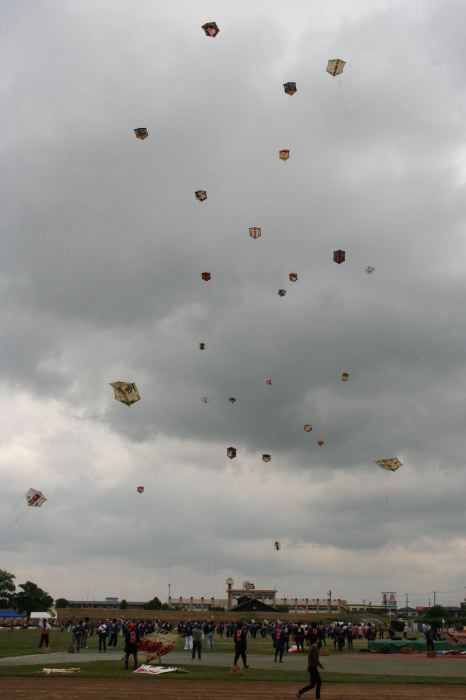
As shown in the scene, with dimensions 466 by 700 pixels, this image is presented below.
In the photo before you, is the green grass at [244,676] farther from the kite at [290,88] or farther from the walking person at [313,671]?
the kite at [290,88]

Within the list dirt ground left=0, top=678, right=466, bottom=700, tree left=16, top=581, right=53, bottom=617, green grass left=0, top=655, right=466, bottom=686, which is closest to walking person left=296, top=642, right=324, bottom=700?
dirt ground left=0, top=678, right=466, bottom=700

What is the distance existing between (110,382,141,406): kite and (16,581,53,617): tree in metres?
127

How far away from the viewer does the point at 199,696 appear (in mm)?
22922

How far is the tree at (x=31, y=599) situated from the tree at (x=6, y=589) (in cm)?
162

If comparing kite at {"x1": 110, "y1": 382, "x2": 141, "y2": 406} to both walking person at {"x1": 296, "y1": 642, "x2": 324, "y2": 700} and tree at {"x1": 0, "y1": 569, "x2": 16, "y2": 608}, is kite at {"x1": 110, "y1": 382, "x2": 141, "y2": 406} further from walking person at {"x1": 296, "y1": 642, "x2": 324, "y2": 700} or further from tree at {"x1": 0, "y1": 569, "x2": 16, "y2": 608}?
tree at {"x1": 0, "y1": 569, "x2": 16, "y2": 608}

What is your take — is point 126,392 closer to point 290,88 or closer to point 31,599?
point 290,88

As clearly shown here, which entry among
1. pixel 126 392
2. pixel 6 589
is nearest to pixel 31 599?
pixel 6 589

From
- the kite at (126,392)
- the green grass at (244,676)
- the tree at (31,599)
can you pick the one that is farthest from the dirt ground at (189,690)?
the tree at (31,599)

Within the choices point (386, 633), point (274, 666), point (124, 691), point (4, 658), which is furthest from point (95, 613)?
point (124, 691)

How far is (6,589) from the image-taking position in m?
160

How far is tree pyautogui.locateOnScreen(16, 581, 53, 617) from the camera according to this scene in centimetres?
15912

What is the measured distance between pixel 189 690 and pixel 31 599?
14982 cm

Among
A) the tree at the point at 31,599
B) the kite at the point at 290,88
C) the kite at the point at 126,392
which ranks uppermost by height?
the kite at the point at 290,88

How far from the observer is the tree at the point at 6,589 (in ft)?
519
